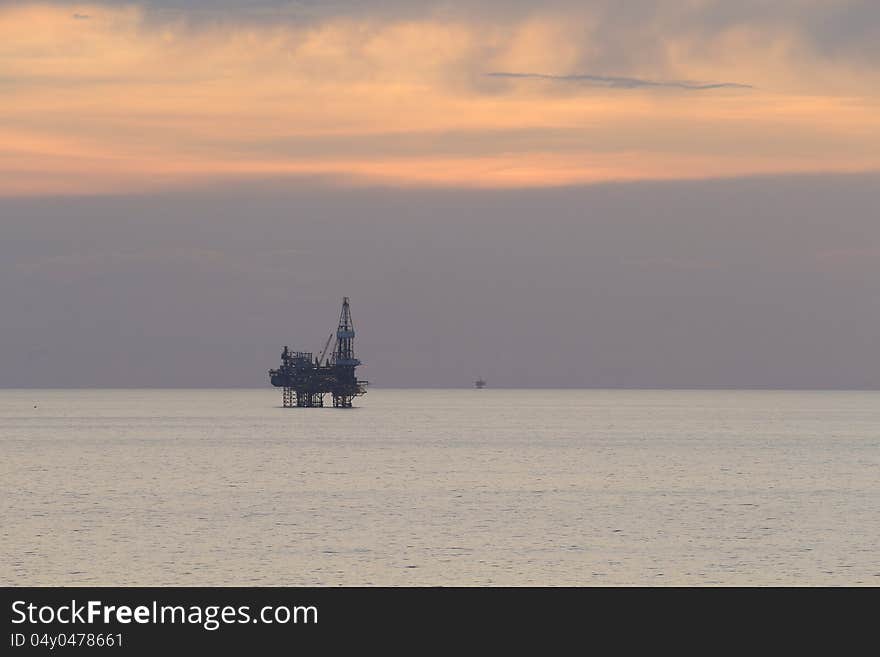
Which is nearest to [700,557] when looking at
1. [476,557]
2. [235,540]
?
[476,557]

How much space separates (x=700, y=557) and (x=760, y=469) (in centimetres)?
8260
